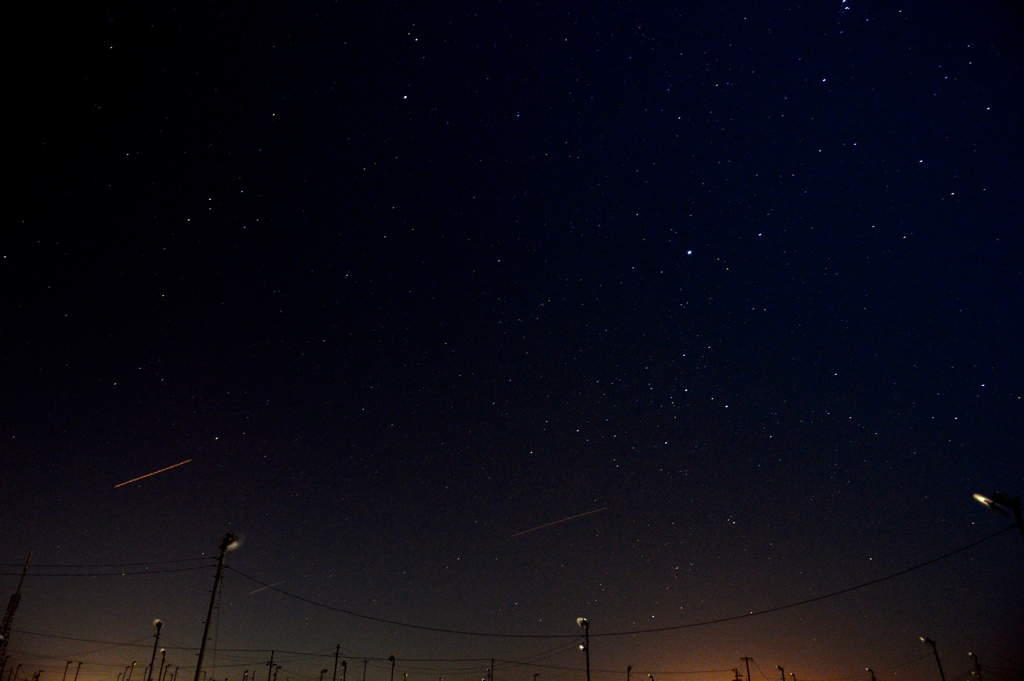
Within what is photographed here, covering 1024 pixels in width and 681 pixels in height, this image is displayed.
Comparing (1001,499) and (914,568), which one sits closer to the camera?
(1001,499)

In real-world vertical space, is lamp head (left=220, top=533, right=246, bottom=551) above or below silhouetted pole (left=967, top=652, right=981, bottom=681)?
above

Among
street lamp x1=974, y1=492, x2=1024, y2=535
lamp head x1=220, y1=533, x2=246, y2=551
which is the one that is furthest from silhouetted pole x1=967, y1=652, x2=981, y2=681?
lamp head x1=220, y1=533, x2=246, y2=551

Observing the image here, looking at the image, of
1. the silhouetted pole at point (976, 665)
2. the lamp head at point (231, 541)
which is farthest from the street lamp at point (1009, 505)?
the silhouetted pole at point (976, 665)

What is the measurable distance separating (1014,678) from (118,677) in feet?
478

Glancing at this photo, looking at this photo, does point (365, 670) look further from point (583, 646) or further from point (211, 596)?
point (211, 596)

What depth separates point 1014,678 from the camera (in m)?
75.1

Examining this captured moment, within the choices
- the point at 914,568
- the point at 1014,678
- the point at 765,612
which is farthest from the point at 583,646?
the point at 1014,678

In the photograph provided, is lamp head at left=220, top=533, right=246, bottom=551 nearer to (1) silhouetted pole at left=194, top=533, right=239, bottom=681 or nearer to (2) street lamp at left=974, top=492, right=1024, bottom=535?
(1) silhouetted pole at left=194, top=533, right=239, bottom=681

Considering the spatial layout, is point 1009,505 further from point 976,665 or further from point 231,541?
point 976,665

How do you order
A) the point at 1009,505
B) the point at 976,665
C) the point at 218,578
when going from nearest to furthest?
the point at 1009,505 < the point at 218,578 < the point at 976,665

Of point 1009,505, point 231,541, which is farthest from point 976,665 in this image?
point 231,541

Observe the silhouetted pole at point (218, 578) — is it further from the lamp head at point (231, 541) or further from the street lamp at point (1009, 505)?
the street lamp at point (1009, 505)

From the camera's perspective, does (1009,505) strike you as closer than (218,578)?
Yes

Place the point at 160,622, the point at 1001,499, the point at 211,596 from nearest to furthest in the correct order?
the point at 1001,499 → the point at 211,596 → the point at 160,622
